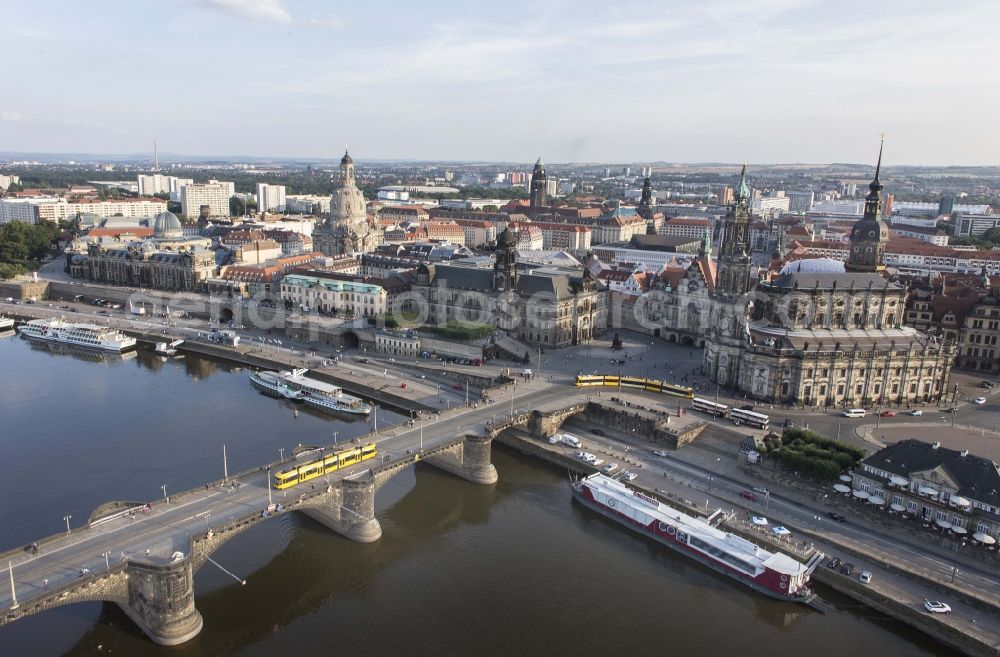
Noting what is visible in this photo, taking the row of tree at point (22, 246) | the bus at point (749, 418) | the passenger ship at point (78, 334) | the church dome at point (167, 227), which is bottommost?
the passenger ship at point (78, 334)

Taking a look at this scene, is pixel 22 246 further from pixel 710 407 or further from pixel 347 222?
pixel 710 407

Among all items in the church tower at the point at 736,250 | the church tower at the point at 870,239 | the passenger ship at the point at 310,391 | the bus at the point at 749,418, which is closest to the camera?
the bus at the point at 749,418

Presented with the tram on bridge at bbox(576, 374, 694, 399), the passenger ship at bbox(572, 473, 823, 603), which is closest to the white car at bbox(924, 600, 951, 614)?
the passenger ship at bbox(572, 473, 823, 603)

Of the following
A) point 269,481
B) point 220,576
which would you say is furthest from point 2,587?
point 269,481

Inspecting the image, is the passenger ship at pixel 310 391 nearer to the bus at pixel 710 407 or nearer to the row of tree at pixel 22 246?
the bus at pixel 710 407

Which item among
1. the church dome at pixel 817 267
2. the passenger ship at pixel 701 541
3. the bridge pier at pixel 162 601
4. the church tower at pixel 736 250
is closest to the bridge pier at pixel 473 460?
the passenger ship at pixel 701 541

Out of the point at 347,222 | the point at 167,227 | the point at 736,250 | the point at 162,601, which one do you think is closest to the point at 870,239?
the point at 736,250
